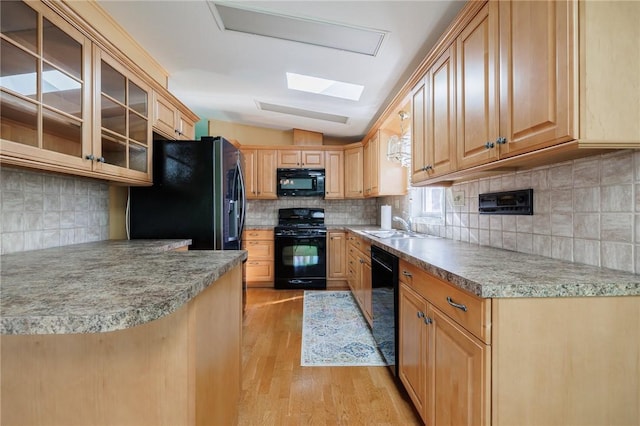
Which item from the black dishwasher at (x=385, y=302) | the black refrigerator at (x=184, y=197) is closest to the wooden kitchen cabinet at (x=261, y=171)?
the black refrigerator at (x=184, y=197)

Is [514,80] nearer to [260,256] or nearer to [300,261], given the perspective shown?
[300,261]

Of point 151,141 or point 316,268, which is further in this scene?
point 316,268

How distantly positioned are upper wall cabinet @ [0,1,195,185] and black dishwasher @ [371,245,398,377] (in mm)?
1806

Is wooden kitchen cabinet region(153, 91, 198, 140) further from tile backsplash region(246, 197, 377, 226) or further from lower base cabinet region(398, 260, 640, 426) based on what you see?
lower base cabinet region(398, 260, 640, 426)

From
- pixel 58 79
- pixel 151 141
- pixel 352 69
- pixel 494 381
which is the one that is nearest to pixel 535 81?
pixel 494 381

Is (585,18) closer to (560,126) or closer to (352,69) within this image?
(560,126)

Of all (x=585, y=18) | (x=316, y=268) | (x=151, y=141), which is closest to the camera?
(x=585, y=18)

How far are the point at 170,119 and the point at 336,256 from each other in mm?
2696

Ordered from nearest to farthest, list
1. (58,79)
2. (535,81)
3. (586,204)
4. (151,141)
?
(535,81), (586,204), (58,79), (151,141)

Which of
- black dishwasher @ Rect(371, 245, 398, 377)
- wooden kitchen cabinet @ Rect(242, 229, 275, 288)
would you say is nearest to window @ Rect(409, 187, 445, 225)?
black dishwasher @ Rect(371, 245, 398, 377)

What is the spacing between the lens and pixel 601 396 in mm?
891

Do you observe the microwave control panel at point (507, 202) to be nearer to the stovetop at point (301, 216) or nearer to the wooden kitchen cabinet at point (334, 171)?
the wooden kitchen cabinet at point (334, 171)

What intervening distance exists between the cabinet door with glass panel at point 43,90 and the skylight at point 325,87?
6.01ft

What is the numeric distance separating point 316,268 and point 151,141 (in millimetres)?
2633
